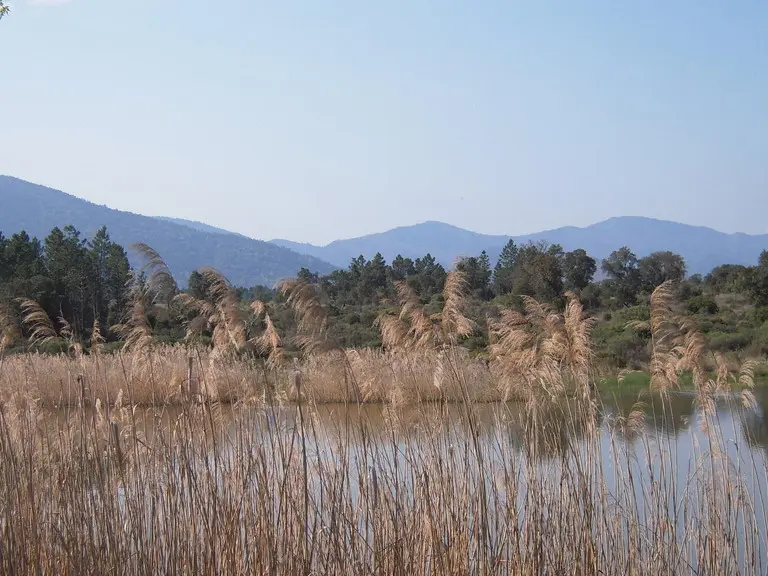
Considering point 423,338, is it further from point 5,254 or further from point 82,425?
point 5,254

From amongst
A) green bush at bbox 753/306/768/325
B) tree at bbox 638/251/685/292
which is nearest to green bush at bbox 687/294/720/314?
green bush at bbox 753/306/768/325

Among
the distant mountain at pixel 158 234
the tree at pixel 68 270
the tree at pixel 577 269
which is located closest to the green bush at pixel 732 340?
the tree at pixel 577 269

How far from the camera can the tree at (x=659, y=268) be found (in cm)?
2478

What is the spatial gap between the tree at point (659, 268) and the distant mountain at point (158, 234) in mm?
80961

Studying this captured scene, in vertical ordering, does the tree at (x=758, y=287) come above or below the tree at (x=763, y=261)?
below

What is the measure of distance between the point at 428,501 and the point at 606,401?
1064cm

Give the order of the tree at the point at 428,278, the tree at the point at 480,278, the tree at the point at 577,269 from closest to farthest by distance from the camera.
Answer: the tree at the point at 577,269, the tree at the point at 428,278, the tree at the point at 480,278

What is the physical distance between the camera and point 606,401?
525 inches

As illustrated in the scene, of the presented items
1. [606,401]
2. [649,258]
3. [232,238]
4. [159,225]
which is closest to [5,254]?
[649,258]

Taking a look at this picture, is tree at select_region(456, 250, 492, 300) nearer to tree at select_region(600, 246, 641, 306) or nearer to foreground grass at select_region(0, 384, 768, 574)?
tree at select_region(600, 246, 641, 306)

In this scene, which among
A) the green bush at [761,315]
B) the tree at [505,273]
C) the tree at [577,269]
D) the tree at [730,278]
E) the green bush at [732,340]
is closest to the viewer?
the green bush at [732,340]

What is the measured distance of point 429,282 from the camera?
30.3m

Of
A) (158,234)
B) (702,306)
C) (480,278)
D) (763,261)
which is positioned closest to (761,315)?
(702,306)

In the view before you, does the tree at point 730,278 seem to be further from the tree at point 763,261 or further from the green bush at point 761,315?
the green bush at point 761,315
